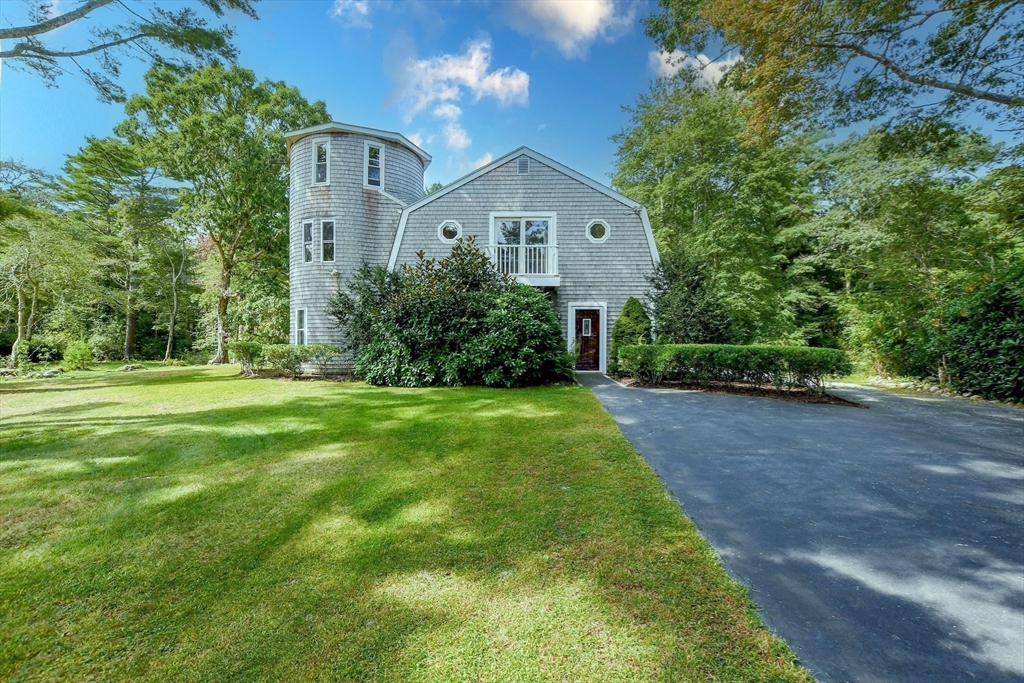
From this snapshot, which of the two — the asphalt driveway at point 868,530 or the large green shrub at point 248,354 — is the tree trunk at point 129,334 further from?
the asphalt driveway at point 868,530

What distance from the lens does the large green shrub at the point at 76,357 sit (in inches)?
590

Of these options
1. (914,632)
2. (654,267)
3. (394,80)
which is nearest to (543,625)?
(914,632)

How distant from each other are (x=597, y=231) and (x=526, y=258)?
251cm

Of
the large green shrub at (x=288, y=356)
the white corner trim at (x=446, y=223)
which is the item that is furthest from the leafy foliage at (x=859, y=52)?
the large green shrub at (x=288, y=356)

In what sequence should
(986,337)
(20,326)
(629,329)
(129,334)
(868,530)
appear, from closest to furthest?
(868,530) → (986,337) → (629,329) → (20,326) → (129,334)

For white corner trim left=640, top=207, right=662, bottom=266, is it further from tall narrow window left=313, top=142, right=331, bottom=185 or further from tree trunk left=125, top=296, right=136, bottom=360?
tree trunk left=125, top=296, right=136, bottom=360

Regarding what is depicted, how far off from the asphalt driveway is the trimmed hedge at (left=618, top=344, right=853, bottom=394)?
211 cm

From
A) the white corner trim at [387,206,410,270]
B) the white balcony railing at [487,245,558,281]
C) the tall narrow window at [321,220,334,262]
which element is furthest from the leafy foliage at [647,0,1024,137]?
the tall narrow window at [321,220,334,262]

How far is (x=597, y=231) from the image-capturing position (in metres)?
12.8

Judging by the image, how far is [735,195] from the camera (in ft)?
56.0

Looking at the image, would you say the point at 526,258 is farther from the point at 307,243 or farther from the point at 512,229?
the point at 307,243

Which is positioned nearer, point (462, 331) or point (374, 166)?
point (462, 331)

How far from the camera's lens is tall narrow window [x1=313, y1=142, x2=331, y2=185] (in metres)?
13.3

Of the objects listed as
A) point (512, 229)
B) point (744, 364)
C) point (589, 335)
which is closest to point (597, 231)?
point (512, 229)
